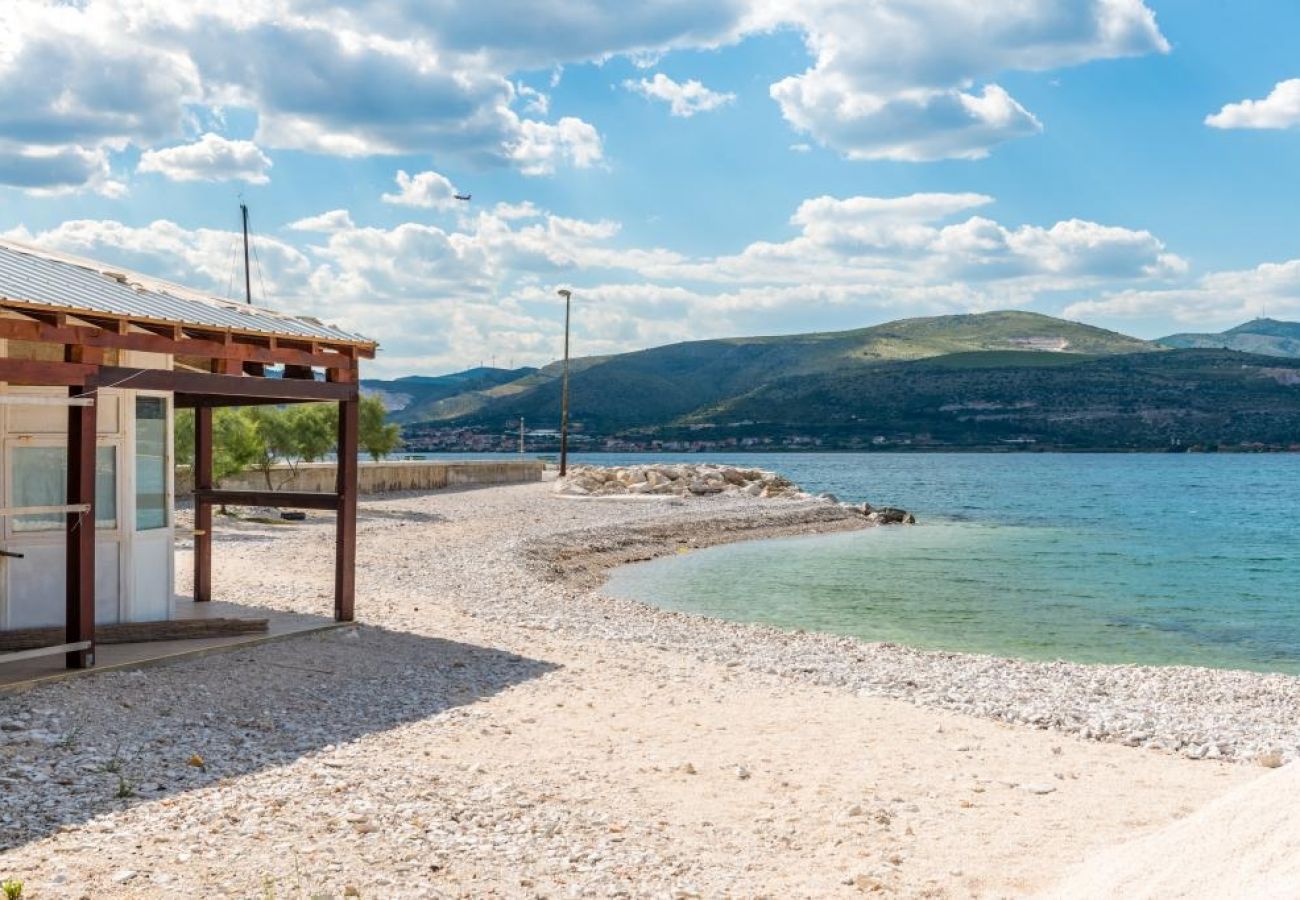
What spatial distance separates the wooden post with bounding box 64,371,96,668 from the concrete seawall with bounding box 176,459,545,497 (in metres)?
23.3

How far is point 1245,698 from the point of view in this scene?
571 inches

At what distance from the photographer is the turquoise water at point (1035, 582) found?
21.8 metres

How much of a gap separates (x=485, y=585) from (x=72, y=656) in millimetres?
11341

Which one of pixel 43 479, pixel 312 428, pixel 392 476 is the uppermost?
pixel 312 428

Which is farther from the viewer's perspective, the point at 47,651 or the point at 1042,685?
the point at 1042,685

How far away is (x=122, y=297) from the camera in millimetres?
11656

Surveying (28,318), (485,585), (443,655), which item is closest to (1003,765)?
(443,655)

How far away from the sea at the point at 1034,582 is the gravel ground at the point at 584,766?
5.46 metres

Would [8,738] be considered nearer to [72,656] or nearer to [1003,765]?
[72,656]

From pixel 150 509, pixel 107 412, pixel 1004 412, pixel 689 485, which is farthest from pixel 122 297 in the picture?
pixel 1004 412

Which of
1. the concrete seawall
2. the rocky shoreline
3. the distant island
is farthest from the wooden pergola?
the distant island

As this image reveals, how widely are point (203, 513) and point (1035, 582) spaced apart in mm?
22407

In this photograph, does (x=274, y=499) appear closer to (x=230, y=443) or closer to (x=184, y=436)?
(x=230, y=443)

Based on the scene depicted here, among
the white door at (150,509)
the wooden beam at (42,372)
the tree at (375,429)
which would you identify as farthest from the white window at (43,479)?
the tree at (375,429)
